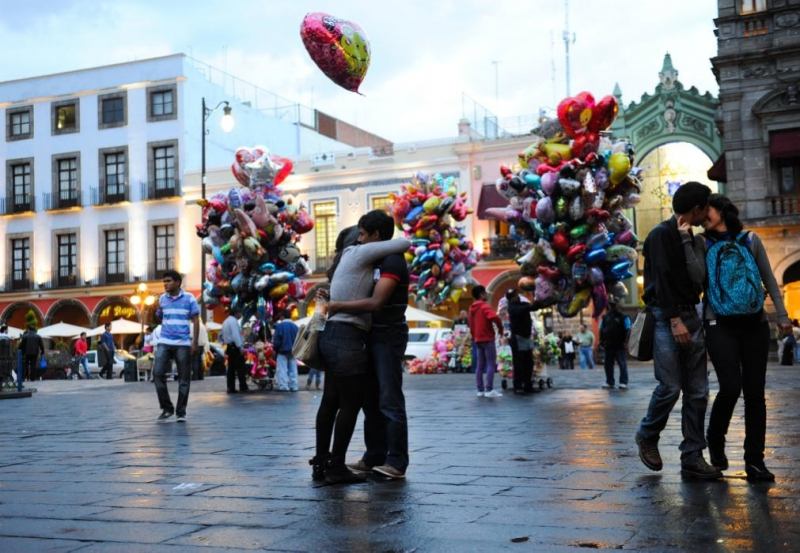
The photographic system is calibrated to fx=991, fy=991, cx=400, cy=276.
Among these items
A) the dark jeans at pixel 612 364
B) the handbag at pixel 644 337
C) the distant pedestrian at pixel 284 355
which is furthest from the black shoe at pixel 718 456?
the distant pedestrian at pixel 284 355

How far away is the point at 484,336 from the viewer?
45.7ft

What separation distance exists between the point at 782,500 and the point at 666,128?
29.9 metres

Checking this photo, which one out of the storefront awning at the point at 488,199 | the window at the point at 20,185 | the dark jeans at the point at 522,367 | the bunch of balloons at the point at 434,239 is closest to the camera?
the dark jeans at the point at 522,367

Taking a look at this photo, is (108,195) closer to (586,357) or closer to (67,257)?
(67,257)

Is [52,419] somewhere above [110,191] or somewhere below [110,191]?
below

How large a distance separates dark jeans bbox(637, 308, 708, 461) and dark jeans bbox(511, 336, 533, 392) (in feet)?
29.9

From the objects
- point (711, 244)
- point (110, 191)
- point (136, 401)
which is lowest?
point (136, 401)

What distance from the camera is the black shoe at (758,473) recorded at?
17.2 ft

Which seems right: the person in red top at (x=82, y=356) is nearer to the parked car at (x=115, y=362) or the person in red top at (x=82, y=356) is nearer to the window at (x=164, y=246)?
the parked car at (x=115, y=362)

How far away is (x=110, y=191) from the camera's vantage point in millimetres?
42000

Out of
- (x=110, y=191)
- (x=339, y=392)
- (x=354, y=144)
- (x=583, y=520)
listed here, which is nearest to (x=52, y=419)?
(x=339, y=392)

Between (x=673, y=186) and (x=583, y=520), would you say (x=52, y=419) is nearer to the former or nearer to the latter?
(x=583, y=520)

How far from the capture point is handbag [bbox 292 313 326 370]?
5816 millimetres

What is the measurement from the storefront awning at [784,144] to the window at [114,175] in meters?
26.0
